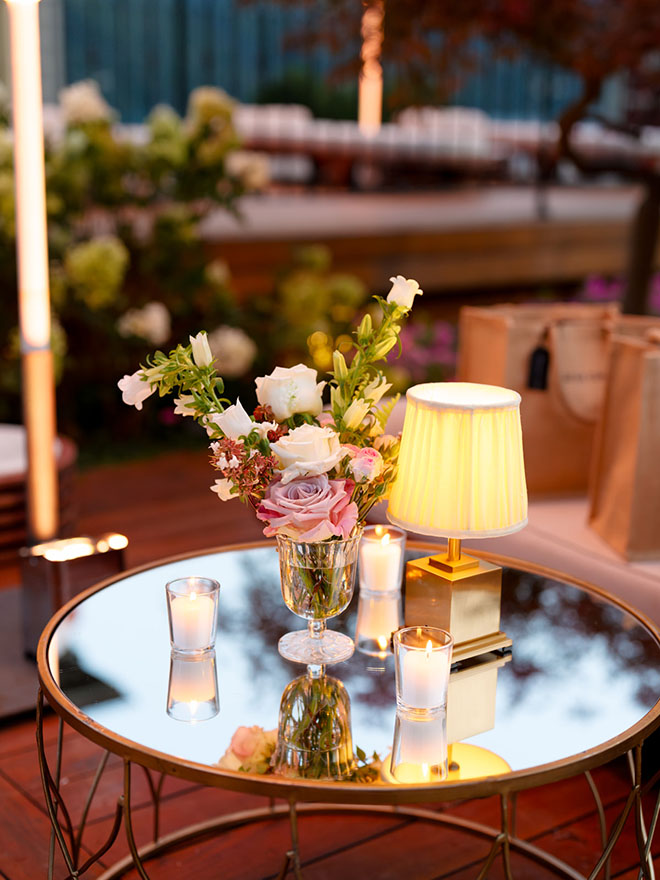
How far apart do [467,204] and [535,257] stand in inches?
23.4

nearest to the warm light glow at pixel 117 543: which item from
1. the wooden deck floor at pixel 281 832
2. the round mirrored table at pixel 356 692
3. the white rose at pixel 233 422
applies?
the wooden deck floor at pixel 281 832

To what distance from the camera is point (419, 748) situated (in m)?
1.40

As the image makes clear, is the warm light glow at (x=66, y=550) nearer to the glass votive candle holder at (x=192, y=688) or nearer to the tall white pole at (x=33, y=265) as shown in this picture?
the tall white pole at (x=33, y=265)

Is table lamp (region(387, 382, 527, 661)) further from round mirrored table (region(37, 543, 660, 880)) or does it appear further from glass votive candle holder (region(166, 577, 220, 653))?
glass votive candle holder (region(166, 577, 220, 653))

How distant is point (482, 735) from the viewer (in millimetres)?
1427

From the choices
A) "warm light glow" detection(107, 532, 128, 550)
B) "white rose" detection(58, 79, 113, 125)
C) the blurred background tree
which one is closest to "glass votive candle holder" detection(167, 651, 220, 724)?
"warm light glow" detection(107, 532, 128, 550)

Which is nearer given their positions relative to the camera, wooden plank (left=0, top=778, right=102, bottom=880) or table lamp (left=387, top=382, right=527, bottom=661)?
table lamp (left=387, top=382, right=527, bottom=661)

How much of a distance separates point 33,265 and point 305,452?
4.10ft

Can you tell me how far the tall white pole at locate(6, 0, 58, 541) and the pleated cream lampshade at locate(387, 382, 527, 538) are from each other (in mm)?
1201

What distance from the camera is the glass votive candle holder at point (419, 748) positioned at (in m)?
1.34

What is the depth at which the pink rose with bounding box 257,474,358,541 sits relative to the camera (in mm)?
1395

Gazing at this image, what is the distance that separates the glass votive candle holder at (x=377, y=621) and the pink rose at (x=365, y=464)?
340 mm

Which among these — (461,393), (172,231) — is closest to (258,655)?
(461,393)

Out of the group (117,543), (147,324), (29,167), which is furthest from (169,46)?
(117,543)
